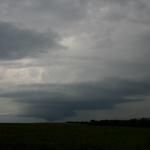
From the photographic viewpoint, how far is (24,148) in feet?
189

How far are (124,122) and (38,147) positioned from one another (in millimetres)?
74643

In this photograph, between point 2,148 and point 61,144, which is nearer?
point 2,148

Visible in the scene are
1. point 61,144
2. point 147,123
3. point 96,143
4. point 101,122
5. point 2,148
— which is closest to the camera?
point 2,148

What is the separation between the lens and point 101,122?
13662cm

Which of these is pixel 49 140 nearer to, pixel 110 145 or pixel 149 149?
pixel 110 145

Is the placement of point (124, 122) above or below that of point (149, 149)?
above

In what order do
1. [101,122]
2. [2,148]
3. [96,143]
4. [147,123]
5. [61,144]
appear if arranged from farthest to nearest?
[101,122]
[147,123]
[96,143]
[61,144]
[2,148]

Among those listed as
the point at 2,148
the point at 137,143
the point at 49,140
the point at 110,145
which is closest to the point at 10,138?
the point at 49,140

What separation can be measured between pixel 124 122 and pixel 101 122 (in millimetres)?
8403

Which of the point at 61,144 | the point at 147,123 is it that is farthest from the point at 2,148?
the point at 147,123

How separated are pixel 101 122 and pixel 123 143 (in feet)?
220

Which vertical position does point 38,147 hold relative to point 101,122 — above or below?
below

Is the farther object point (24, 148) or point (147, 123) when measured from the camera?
point (147, 123)

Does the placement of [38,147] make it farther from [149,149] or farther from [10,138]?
[149,149]
